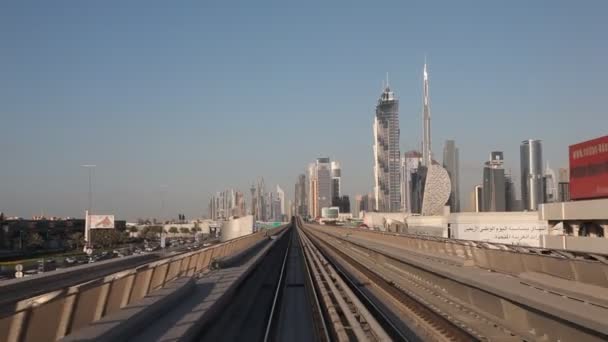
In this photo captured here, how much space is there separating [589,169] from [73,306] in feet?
126

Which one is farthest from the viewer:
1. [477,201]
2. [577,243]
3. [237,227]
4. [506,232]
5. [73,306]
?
[477,201]

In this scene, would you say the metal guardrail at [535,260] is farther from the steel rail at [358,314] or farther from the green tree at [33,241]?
the green tree at [33,241]

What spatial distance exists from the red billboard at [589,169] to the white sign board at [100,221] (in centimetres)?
5198

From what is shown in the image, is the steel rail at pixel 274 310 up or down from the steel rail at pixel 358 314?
down

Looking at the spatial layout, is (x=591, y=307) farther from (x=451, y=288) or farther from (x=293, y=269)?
(x=293, y=269)

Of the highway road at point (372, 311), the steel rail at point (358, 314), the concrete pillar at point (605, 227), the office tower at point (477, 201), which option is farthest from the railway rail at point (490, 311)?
the office tower at point (477, 201)

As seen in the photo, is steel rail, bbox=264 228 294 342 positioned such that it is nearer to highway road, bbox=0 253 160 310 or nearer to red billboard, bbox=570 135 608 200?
highway road, bbox=0 253 160 310

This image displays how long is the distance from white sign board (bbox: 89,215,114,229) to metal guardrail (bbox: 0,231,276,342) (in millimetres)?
61643

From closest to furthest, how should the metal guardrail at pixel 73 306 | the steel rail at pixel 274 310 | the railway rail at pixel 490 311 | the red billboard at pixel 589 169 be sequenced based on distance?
the metal guardrail at pixel 73 306 < the railway rail at pixel 490 311 < the steel rail at pixel 274 310 < the red billboard at pixel 589 169

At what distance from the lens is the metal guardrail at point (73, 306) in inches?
316

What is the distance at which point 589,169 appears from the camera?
138 ft

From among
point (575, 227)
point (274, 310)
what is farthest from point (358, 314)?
point (575, 227)

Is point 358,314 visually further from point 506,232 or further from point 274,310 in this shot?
point 506,232

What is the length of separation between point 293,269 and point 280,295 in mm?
15693
